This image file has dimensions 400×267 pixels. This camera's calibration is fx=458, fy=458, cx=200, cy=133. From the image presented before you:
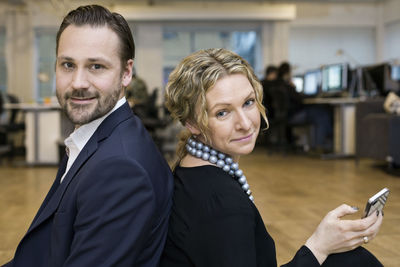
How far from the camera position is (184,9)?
10.4 m

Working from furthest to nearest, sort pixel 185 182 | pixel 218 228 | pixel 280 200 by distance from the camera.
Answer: pixel 280 200
pixel 185 182
pixel 218 228

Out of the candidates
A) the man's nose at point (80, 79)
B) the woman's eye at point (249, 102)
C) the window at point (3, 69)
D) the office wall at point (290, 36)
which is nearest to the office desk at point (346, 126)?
the office wall at point (290, 36)

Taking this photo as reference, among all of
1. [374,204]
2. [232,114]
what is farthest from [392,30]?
[232,114]

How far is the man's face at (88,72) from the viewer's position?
0.95 meters

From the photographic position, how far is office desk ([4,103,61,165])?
5.96 metres

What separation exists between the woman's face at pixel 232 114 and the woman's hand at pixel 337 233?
25 cm

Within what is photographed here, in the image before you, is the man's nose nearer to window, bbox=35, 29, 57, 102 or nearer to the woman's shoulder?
the woman's shoulder

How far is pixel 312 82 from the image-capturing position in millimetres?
7969

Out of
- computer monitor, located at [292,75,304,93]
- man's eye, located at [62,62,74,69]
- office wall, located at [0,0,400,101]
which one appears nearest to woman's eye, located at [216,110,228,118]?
man's eye, located at [62,62,74,69]

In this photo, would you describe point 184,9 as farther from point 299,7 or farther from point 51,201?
point 51,201

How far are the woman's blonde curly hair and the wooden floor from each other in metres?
1.25

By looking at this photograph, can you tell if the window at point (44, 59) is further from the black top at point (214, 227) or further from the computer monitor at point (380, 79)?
the black top at point (214, 227)

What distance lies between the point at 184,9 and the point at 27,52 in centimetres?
370

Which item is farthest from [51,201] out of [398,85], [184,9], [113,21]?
[184,9]
